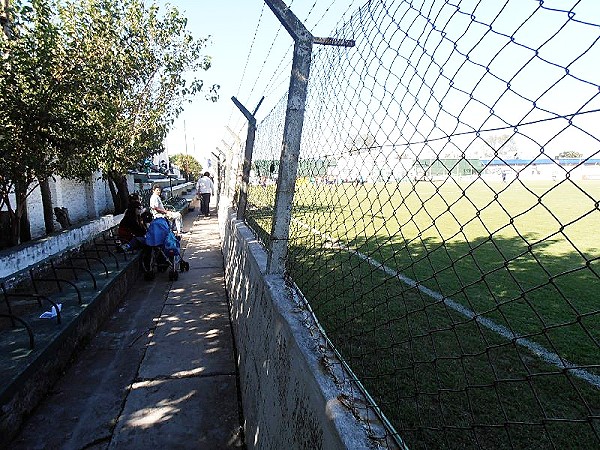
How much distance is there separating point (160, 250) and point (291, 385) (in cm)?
642

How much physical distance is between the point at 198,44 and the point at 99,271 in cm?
909

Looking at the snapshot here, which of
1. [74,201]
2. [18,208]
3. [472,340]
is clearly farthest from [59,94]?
[74,201]

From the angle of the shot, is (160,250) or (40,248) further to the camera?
(160,250)

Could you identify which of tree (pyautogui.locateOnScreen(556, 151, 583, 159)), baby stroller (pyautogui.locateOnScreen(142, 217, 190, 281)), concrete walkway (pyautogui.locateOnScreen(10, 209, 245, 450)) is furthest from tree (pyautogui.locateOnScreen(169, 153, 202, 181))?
tree (pyautogui.locateOnScreen(556, 151, 583, 159))

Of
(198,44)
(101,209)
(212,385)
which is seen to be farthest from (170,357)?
(101,209)

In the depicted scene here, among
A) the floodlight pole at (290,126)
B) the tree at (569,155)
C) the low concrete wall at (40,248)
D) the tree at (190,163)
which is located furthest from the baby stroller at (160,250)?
the tree at (190,163)

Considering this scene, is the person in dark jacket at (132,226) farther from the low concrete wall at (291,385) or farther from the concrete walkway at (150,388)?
the low concrete wall at (291,385)

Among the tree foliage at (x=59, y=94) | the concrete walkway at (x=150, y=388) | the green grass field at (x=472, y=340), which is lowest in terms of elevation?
the concrete walkway at (x=150, y=388)

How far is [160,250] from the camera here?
763 centimetres

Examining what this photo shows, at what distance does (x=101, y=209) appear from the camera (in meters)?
16.5

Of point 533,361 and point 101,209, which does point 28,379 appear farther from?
point 101,209

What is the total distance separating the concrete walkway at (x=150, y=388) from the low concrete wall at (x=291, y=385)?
569mm

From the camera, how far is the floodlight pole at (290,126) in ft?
7.75

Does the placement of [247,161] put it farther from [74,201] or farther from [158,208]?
[74,201]
